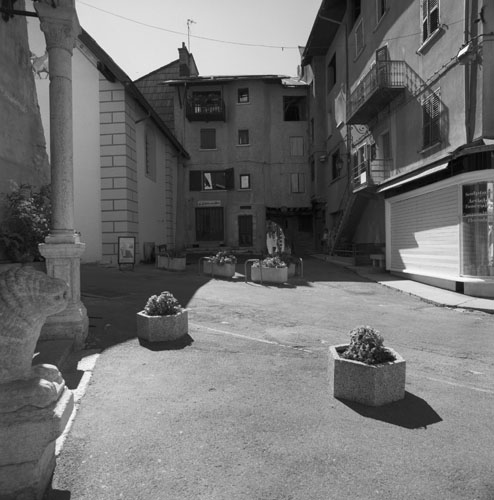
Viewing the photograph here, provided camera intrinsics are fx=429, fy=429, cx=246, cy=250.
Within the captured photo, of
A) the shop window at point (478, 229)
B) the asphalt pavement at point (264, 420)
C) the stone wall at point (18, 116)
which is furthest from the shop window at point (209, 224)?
the asphalt pavement at point (264, 420)

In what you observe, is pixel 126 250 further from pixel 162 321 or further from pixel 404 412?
pixel 404 412

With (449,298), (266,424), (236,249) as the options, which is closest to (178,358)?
(266,424)

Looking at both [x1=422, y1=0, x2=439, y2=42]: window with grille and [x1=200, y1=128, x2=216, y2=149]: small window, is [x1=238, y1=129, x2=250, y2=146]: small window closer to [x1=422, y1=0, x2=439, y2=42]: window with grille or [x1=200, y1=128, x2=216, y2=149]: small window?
[x1=200, y1=128, x2=216, y2=149]: small window

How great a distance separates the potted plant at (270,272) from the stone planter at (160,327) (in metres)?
7.84

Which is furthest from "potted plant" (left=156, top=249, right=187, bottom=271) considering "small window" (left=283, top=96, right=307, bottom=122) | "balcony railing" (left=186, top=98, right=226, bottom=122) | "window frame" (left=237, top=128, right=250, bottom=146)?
"small window" (left=283, top=96, right=307, bottom=122)

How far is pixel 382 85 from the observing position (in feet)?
55.1

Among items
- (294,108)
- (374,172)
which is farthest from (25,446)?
(294,108)

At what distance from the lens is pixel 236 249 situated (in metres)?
30.8

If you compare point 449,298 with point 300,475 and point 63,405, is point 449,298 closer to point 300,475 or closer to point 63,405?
point 300,475

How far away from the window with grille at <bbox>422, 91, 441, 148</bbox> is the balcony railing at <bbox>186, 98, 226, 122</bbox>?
18800 millimetres

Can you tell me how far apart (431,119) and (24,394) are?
1516 centimetres

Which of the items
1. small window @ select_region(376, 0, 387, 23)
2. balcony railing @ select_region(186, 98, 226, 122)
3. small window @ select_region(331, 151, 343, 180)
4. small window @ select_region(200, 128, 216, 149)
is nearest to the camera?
small window @ select_region(376, 0, 387, 23)

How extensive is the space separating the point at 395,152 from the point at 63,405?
17.3 m

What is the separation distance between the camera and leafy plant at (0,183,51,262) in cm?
668
